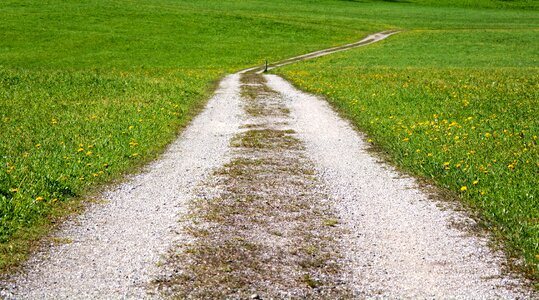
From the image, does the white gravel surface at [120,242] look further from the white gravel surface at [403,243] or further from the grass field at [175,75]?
the white gravel surface at [403,243]

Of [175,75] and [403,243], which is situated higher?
[403,243]

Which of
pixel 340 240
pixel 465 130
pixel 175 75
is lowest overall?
pixel 175 75

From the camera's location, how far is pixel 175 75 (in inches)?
1513

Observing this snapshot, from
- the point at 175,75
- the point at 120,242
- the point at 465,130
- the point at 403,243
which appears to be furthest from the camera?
the point at 175,75

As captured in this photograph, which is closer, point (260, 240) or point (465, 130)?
point (260, 240)

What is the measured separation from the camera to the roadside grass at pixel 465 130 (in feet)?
31.9

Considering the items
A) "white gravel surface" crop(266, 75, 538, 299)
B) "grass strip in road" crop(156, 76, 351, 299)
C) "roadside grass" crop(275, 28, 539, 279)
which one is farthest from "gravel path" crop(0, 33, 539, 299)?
"roadside grass" crop(275, 28, 539, 279)

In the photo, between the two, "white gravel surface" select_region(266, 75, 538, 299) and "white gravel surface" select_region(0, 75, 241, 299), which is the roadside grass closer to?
"white gravel surface" select_region(266, 75, 538, 299)

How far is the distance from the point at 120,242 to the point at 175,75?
30.8 m

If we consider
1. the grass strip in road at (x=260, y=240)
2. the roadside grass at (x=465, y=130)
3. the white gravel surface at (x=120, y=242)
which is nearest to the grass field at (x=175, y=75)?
the roadside grass at (x=465, y=130)

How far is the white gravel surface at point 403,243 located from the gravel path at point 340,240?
1 cm

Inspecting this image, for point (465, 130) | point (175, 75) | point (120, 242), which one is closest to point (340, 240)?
point (120, 242)

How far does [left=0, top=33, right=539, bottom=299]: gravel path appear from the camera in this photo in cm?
697

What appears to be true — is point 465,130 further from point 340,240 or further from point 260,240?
point 260,240
